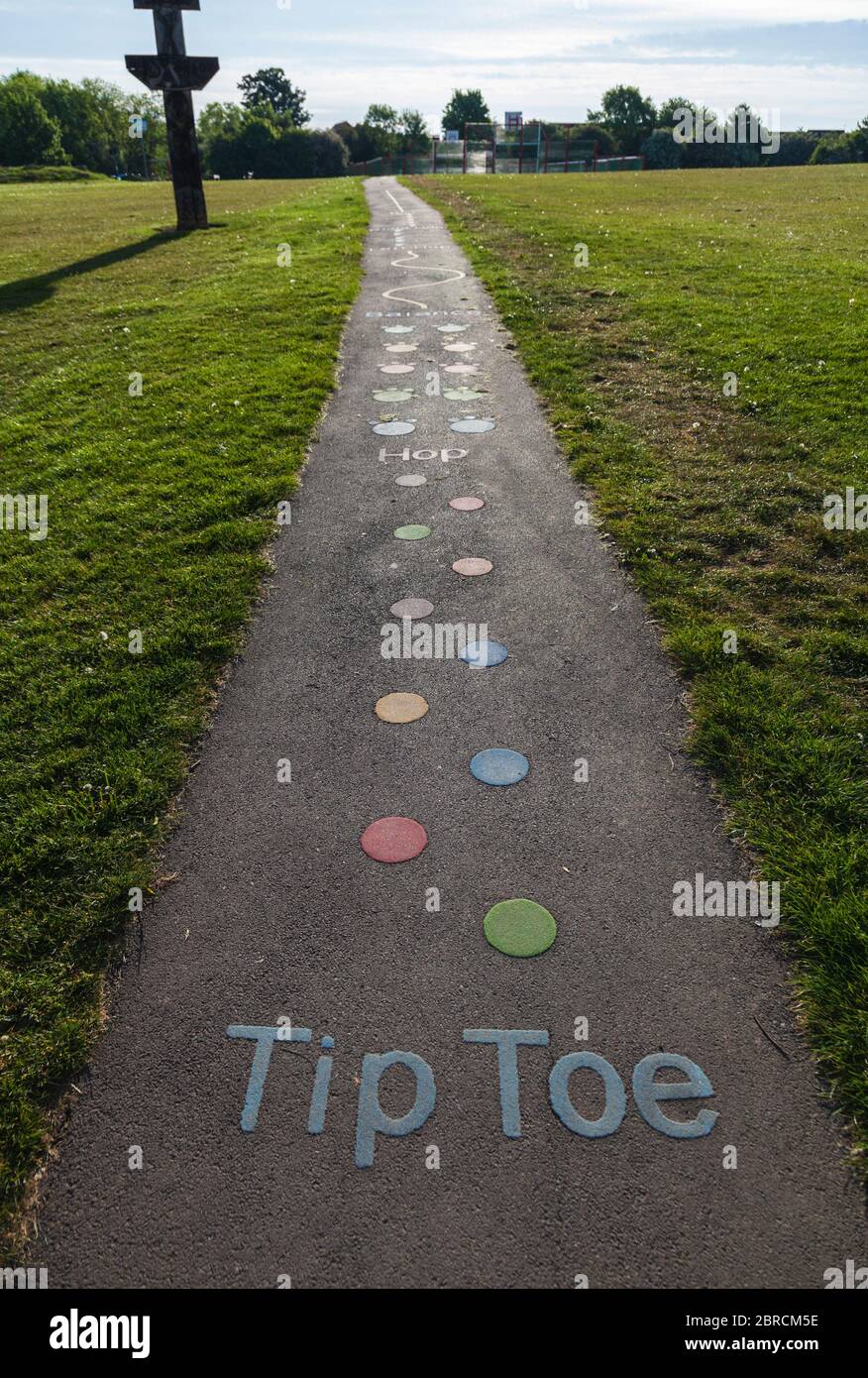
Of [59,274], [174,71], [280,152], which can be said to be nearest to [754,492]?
[59,274]

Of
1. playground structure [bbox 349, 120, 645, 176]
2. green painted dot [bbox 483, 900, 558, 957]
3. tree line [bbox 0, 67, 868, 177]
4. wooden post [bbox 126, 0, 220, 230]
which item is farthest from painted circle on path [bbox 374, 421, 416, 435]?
playground structure [bbox 349, 120, 645, 176]

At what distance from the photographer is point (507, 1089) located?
319 cm

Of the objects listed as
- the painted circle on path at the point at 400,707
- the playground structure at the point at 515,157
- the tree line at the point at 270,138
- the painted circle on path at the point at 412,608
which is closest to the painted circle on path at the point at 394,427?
the painted circle on path at the point at 412,608

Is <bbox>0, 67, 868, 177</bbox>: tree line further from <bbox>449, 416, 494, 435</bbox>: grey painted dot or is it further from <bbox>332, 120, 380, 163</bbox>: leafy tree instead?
<bbox>449, 416, 494, 435</bbox>: grey painted dot

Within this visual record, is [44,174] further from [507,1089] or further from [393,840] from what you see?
[507,1089]

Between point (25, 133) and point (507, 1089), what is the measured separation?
331ft

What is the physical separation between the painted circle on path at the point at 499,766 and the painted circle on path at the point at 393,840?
56cm

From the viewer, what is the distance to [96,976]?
3650mm

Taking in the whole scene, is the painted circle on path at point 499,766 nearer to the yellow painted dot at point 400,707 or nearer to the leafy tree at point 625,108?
the yellow painted dot at point 400,707

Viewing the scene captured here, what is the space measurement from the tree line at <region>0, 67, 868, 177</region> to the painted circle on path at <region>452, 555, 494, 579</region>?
193 feet

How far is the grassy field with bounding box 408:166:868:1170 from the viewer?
4.00m

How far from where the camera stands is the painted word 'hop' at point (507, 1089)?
3.06 m

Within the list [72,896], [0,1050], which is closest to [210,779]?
[72,896]
